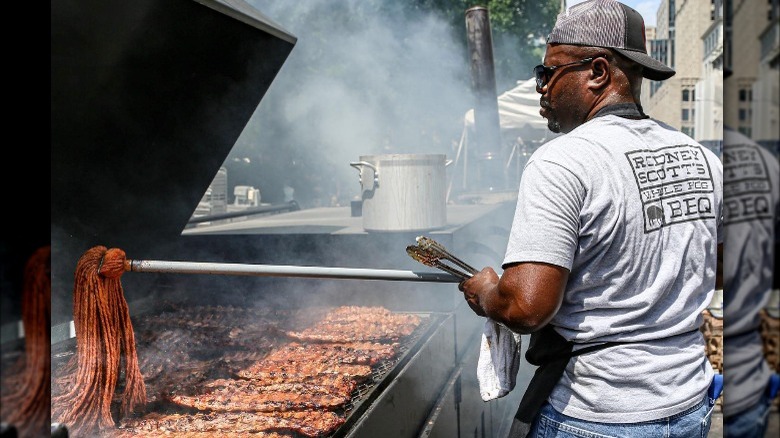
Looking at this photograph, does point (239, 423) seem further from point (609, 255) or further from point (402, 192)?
point (402, 192)

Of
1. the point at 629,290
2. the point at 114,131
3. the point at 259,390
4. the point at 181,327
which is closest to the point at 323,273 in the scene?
the point at 259,390

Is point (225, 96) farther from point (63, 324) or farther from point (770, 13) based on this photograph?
point (770, 13)

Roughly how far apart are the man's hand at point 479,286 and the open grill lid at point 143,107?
1975 mm

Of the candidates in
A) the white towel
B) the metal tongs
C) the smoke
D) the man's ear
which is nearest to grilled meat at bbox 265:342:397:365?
the metal tongs

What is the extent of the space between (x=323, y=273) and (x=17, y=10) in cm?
184

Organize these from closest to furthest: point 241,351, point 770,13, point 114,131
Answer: point 770,13, point 114,131, point 241,351

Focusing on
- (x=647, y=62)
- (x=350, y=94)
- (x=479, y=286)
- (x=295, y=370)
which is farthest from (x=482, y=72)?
(x=350, y=94)

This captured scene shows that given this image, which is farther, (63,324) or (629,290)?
(63,324)

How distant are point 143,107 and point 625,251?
2877 mm

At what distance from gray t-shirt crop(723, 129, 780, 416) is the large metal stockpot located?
3829 millimetres

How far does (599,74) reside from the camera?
2.13 m

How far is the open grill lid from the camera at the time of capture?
3.20 meters

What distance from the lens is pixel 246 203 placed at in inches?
778

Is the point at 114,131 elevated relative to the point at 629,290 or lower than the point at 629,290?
elevated
